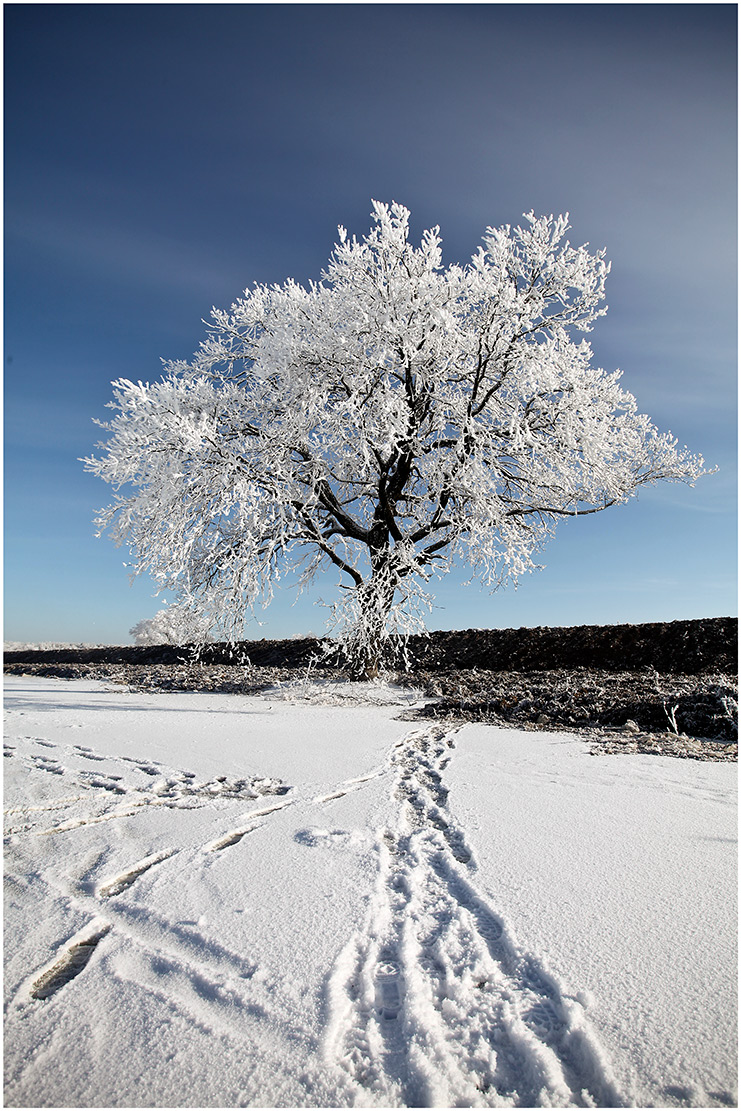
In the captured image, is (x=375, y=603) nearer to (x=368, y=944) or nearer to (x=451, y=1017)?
(x=368, y=944)

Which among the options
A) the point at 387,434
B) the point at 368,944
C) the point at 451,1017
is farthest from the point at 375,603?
the point at 451,1017

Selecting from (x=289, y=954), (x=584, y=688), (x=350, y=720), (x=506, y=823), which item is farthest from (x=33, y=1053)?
(x=584, y=688)

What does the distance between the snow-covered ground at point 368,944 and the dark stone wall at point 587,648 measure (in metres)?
6.43

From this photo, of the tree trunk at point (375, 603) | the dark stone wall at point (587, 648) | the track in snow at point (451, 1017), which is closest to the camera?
the track in snow at point (451, 1017)

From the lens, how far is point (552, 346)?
866 centimetres

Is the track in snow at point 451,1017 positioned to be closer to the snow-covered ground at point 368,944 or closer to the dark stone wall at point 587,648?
the snow-covered ground at point 368,944

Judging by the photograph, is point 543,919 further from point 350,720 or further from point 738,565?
point 350,720

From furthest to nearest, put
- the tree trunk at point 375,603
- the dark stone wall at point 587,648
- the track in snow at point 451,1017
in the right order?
1. the dark stone wall at point 587,648
2. the tree trunk at point 375,603
3. the track in snow at point 451,1017

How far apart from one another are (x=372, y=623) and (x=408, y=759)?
422 centimetres

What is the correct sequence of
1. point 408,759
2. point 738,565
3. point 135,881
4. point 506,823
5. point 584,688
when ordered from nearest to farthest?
1. point 135,881
2. point 506,823
3. point 738,565
4. point 408,759
5. point 584,688

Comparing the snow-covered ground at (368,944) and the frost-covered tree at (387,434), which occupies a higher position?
the frost-covered tree at (387,434)

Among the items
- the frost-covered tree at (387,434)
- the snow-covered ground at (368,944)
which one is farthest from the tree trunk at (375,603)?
the snow-covered ground at (368,944)

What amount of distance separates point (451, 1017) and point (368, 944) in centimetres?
32

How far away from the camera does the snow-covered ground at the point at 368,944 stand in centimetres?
110
